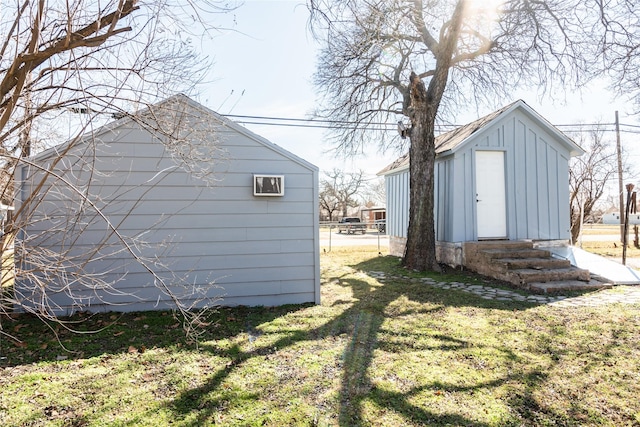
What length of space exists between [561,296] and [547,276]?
79 centimetres

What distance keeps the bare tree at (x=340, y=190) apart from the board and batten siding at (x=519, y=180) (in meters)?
30.7

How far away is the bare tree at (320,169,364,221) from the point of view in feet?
132

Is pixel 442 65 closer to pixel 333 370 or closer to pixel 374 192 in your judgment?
pixel 333 370

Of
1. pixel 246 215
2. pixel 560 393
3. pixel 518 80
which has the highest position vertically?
pixel 518 80

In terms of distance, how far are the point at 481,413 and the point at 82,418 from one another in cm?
267

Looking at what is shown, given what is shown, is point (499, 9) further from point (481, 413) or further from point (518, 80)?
point (481, 413)

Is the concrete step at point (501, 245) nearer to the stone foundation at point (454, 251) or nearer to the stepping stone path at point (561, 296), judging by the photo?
the stone foundation at point (454, 251)

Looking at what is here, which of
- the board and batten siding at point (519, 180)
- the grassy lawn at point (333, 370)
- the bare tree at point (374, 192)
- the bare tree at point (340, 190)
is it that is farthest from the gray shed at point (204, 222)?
the bare tree at point (374, 192)

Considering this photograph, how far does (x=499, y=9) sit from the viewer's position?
8.12 metres

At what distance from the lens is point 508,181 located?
8648mm

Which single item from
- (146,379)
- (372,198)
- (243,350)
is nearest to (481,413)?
(243,350)

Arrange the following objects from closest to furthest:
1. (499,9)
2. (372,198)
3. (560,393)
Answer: (560,393), (499,9), (372,198)

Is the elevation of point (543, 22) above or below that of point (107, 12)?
above

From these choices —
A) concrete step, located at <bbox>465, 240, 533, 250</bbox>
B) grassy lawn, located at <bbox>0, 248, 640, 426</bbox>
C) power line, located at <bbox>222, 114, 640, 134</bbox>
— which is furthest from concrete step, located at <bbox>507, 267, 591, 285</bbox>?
power line, located at <bbox>222, 114, 640, 134</bbox>
